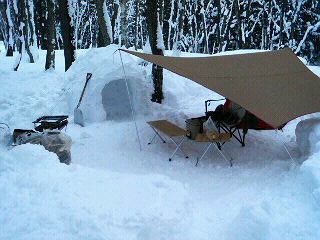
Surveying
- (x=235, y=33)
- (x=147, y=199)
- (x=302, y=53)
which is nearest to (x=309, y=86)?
(x=147, y=199)

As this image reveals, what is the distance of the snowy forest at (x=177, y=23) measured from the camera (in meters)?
10.2

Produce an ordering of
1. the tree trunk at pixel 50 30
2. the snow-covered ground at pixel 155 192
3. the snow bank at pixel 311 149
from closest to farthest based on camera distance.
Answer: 1. the snow-covered ground at pixel 155 192
2. the snow bank at pixel 311 149
3. the tree trunk at pixel 50 30

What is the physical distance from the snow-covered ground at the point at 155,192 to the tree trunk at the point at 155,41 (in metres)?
2.13

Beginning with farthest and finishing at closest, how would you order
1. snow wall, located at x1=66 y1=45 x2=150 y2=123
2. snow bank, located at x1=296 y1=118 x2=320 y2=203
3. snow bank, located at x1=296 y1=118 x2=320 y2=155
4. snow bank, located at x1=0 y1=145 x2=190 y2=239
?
snow wall, located at x1=66 y1=45 x2=150 y2=123, snow bank, located at x1=296 y1=118 x2=320 y2=155, snow bank, located at x1=296 y1=118 x2=320 y2=203, snow bank, located at x1=0 y1=145 x2=190 y2=239

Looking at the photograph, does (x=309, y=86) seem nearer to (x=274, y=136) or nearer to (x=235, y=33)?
(x=274, y=136)

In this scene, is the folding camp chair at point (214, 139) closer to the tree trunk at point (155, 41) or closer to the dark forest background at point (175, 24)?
the tree trunk at point (155, 41)

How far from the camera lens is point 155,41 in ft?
27.7

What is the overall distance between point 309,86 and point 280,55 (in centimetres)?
119

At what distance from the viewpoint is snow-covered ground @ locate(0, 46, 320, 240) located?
2.90 meters

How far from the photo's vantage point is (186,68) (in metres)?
5.64

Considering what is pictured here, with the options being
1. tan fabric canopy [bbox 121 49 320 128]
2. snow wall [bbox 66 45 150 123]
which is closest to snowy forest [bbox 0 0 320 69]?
snow wall [bbox 66 45 150 123]

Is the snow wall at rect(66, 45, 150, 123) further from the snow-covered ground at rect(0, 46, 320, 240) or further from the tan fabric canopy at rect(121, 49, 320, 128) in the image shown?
the tan fabric canopy at rect(121, 49, 320, 128)

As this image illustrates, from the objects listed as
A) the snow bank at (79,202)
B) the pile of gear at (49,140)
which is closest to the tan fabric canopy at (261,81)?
the snow bank at (79,202)

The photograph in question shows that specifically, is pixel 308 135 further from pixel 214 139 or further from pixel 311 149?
pixel 214 139
